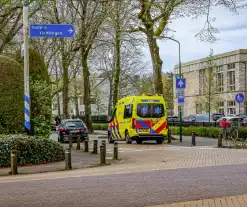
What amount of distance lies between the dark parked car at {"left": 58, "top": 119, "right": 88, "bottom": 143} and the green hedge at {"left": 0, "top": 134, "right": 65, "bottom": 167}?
11.6 metres

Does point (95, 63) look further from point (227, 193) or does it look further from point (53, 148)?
point (227, 193)

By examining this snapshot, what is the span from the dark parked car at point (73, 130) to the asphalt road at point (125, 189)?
56.7ft

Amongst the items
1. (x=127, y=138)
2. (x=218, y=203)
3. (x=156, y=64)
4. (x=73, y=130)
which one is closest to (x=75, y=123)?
(x=73, y=130)

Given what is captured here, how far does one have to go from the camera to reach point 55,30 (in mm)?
14672

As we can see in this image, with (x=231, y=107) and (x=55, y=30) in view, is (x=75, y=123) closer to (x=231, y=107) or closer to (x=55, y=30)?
(x=55, y=30)

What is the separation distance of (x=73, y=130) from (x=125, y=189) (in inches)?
790

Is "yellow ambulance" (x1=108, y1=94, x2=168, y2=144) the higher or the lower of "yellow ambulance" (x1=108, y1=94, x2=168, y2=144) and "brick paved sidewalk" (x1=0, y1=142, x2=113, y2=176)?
the higher

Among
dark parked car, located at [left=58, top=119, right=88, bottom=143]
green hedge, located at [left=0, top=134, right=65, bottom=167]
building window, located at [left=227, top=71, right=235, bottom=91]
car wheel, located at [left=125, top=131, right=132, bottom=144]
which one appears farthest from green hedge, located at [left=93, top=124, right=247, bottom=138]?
building window, located at [left=227, top=71, right=235, bottom=91]

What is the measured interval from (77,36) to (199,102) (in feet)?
88.0

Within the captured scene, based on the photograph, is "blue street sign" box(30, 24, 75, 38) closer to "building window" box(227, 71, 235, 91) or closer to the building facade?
the building facade

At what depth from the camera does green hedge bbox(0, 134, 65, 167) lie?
51.2 feet

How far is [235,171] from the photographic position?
1168 cm

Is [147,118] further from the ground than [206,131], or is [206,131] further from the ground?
[147,118]

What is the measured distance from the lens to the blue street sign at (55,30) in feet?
48.1
